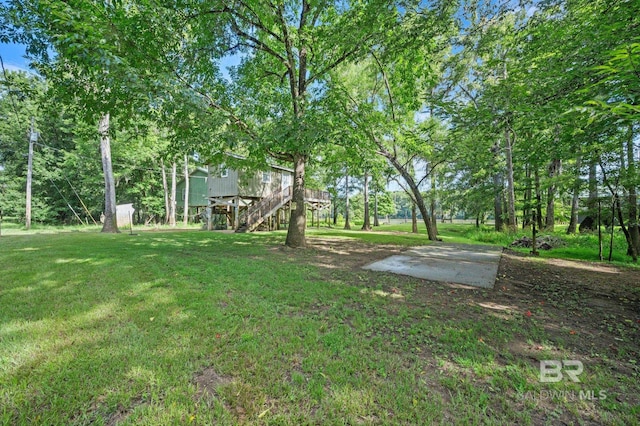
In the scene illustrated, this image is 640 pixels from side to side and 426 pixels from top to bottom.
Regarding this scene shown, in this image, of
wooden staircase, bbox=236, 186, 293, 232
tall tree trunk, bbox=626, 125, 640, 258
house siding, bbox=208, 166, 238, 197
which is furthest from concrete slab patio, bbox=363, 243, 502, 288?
house siding, bbox=208, 166, 238, 197

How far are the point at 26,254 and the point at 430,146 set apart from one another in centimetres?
1439

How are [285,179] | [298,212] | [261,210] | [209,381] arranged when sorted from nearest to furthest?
[209,381], [298,212], [261,210], [285,179]

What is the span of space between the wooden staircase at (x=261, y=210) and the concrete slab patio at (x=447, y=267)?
396 inches

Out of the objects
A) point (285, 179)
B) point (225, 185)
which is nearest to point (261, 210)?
point (225, 185)

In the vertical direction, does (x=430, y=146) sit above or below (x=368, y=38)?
below

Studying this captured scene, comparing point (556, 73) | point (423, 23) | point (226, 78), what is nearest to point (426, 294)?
point (556, 73)

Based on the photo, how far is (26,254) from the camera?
6.42 m

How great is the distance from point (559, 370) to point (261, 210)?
15158 millimetres

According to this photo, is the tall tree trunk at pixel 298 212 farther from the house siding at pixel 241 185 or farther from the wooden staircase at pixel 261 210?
the house siding at pixel 241 185

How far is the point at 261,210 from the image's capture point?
53.2 ft

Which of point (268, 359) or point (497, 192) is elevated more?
point (497, 192)

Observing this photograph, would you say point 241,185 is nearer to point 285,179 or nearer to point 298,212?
point 285,179

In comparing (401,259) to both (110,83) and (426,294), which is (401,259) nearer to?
(426,294)

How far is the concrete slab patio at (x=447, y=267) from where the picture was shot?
16.9ft
